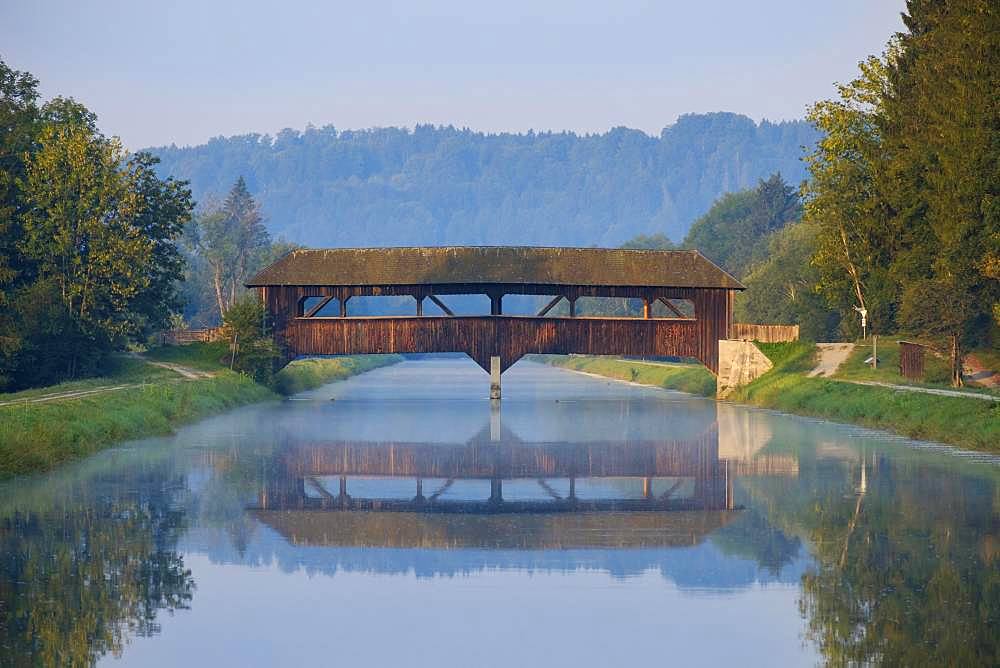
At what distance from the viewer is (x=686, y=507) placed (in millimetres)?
25312

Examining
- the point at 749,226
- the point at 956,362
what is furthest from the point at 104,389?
the point at 749,226

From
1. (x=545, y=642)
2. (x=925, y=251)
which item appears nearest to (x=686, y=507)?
(x=545, y=642)

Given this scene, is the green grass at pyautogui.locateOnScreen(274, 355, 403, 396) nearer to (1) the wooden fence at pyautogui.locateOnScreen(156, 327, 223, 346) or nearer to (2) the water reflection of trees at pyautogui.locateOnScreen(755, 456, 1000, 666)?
(1) the wooden fence at pyautogui.locateOnScreen(156, 327, 223, 346)

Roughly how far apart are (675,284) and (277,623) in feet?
152

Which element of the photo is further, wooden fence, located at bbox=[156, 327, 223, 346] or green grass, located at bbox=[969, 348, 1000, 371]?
wooden fence, located at bbox=[156, 327, 223, 346]

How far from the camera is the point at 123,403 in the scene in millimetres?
43094

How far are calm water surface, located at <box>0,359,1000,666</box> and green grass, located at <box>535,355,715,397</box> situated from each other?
33349mm

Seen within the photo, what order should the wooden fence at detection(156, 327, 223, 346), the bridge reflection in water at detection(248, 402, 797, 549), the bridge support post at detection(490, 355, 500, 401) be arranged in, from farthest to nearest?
1. the wooden fence at detection(156, 327, 223, 346)
2. the bridge support post at detection(490, 355, 500, 401)
3. the bridge reflection in water at detection(248, 402, 797, 549)

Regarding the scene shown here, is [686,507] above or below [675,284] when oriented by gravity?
below

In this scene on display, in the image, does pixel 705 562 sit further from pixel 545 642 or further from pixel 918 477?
pixel 918 477

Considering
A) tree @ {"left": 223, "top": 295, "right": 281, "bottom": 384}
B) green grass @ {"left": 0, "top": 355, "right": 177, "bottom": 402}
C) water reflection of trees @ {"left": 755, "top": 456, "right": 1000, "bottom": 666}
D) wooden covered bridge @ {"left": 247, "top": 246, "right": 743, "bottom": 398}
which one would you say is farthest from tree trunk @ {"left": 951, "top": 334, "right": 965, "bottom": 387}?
green grass @ {"left": 0, "top": 355, "right": 177, "bottom": 402}

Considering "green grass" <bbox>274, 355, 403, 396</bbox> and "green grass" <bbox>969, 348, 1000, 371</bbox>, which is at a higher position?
"green grass" <bbox>969, 348, 1000, 371</bbox>

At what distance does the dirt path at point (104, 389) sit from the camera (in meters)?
41.6

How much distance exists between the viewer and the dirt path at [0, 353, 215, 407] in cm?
4159
